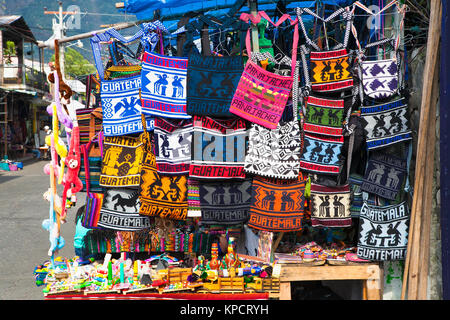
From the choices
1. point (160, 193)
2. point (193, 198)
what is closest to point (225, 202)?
point (193, 198)

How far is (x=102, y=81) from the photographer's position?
4242 mm

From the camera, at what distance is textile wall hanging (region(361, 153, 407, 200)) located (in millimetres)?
4086

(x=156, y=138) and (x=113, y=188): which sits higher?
(x=156, y=138)

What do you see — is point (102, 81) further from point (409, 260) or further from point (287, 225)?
point (409, 260)

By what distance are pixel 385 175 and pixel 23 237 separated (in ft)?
21.7

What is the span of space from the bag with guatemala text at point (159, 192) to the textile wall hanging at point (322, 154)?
1153mm

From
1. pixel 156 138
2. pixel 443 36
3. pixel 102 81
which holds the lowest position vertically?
pixel 156 138

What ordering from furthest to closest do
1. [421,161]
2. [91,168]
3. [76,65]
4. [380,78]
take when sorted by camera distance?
[76,65]
[91,168]
[380,78]
[421,161]

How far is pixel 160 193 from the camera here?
421 cm

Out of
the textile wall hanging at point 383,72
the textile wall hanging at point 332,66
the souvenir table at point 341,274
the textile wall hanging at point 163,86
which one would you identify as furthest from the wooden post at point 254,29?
the souvenir table at point 341,274

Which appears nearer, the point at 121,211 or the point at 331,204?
the point at 331,204

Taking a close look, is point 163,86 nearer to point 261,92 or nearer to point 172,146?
point 172,146
